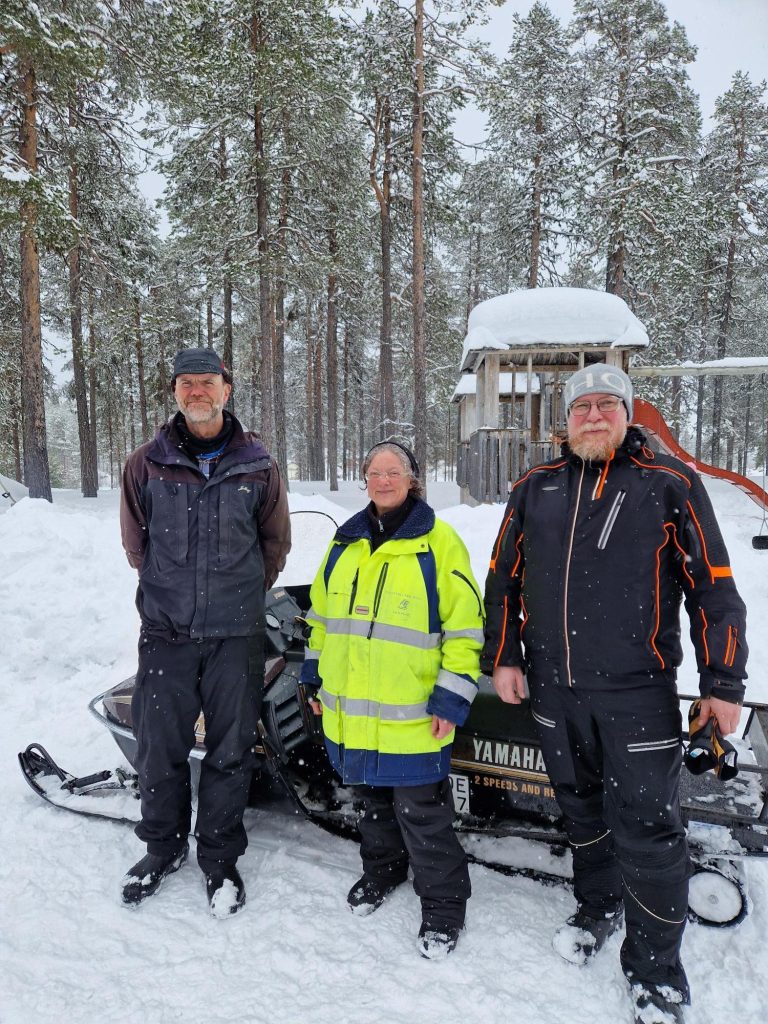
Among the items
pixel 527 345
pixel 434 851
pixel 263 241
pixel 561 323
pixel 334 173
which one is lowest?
pixel 434 851

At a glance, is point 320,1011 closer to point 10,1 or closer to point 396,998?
point 396,998

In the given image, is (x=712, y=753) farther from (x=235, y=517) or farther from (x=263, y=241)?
(x=263, y=241)

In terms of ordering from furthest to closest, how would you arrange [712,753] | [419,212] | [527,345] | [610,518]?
[419,212]
[527,345]
[610,518]
[712,753]

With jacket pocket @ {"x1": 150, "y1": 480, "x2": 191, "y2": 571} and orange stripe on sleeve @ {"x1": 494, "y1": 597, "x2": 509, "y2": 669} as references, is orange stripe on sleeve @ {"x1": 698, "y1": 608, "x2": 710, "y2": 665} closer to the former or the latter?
orange stripe on sleeve @ {"x1": 494, "y1": 597, "x2": 509, "y2": 669}

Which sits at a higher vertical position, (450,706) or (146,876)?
Answer: (450,706)

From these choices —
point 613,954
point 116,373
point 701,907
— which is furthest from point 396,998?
point 116,373

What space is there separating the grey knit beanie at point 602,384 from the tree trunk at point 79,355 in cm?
1408

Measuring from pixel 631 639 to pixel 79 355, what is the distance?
18.2 metres

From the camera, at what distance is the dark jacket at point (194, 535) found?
2.71 metres

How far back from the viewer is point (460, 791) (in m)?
2.71

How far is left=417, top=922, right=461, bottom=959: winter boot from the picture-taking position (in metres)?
2.37

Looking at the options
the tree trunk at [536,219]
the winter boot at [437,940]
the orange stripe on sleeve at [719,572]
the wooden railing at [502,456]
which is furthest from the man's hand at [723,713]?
the tree trunk at [536,219]

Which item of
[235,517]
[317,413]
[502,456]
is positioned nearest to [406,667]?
[235,517]

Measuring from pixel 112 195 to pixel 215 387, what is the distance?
653 inches
